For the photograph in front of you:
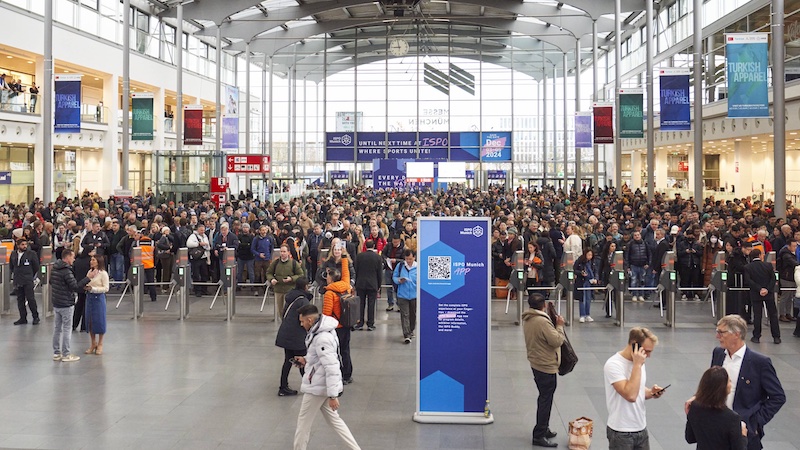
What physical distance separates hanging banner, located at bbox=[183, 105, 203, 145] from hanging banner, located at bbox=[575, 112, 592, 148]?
54.2 ft

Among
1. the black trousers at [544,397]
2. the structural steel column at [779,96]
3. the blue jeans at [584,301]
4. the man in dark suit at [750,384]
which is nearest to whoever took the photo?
the man in dark suit at [750,384]

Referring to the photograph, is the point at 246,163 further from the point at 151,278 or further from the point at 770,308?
the point at 770,308

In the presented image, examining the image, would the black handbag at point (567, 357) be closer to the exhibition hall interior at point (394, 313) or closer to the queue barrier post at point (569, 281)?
the exhibition hall interior at point (394, 313)

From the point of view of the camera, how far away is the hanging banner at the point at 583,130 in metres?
38.5

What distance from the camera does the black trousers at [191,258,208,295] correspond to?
57.5 ft

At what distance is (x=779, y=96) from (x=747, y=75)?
961mm

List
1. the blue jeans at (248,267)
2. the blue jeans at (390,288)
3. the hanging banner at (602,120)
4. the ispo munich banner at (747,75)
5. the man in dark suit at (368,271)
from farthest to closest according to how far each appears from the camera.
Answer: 1. the hanging banner at (602,120)
2. the ispo munich banner at (747,75)
3. the blue jeans at (248,267)
4. the blue jeans at (390,288)
5. the man in dark suit at (368,271)

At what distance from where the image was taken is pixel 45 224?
17.4m

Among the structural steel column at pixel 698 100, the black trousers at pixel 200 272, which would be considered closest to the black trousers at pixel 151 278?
the black trousers at pixel 200 272

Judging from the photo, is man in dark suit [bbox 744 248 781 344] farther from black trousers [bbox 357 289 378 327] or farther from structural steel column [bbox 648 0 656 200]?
structural steel column [bbox 648 0 656 200]

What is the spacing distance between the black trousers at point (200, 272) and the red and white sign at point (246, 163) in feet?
64.7

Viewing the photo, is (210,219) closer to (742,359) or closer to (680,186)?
(742,359)

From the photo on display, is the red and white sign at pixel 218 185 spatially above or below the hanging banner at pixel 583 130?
below

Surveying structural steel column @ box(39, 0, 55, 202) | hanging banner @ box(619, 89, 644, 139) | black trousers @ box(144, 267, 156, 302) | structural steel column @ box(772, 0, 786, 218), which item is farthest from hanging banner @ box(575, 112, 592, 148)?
black trousers @ box(144, 267, 156, 302)
